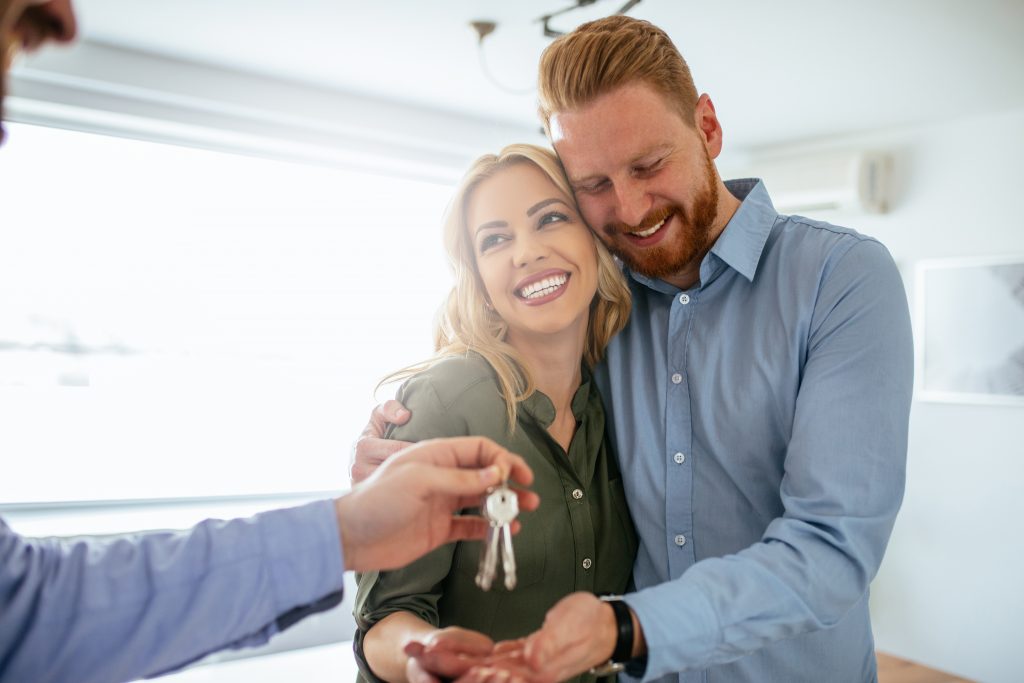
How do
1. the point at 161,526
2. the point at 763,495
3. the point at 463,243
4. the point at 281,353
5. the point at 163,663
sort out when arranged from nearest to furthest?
the point at 163,663, the point at 763,495, the point at 463,243, the point at 161,526, the point at 281,353

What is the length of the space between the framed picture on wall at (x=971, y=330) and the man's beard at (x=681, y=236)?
3.61 m

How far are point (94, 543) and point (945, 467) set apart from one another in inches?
187

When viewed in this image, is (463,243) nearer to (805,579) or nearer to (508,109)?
(805,579)

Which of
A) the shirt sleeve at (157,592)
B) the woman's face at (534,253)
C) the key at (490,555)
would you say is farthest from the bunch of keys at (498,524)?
the woman's face at (534,253)

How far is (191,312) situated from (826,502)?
3714 millimetres

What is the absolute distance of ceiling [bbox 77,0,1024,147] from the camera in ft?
10.1

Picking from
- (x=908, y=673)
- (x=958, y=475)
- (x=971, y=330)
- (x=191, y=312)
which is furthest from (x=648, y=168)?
(x=908, y=673)

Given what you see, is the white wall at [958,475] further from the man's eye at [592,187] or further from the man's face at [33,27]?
the man's face at [33,27]

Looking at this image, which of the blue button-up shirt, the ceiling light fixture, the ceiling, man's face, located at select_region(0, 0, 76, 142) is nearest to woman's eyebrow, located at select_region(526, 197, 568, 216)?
the blue button-up shirt

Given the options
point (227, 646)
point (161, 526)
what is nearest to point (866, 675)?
point (227, 646)

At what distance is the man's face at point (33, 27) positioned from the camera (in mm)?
700

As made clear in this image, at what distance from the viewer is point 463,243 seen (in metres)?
1.75

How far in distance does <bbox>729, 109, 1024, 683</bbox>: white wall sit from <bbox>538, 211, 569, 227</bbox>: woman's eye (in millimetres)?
3750

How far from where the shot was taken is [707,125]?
5.28 feet
